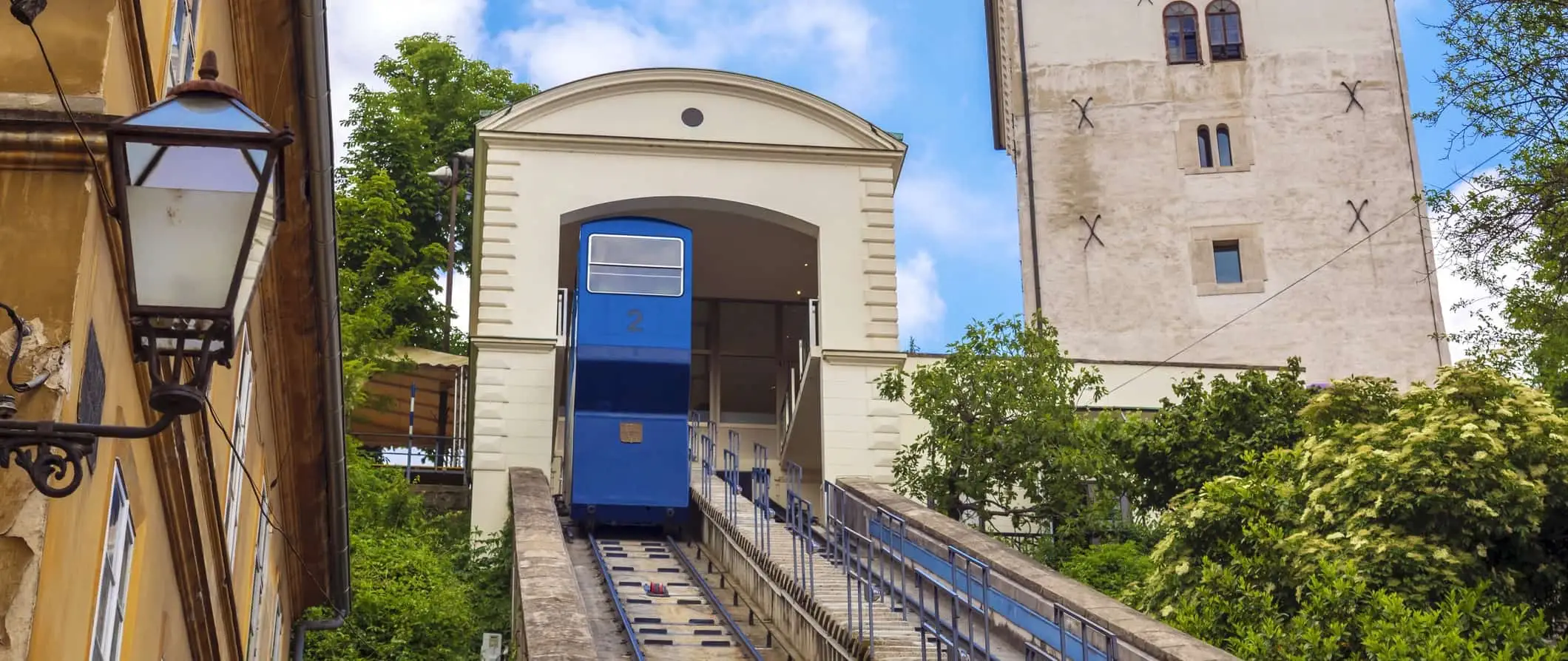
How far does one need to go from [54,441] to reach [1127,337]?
33145mm

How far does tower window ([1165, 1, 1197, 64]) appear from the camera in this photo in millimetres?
38656

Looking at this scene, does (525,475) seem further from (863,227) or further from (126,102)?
(126,102)

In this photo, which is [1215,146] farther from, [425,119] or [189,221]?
[189,221]

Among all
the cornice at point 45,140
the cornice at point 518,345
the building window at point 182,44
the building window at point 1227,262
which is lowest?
the cornice at point 45,140

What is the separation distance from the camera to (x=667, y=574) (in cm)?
1934

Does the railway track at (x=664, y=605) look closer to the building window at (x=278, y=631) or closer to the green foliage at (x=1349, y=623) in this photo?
the building window at (x=278, y=631)

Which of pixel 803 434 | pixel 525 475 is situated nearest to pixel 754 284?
pixel 803 434

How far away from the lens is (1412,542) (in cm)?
1286

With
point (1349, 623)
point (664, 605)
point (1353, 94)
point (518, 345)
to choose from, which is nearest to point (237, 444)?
point (1349, 623)

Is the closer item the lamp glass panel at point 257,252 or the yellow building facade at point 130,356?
the lamp glass panel at point 257,252

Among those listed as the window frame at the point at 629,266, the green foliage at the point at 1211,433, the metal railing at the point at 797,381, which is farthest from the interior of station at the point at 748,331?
the green foliage at the point at 1211,433

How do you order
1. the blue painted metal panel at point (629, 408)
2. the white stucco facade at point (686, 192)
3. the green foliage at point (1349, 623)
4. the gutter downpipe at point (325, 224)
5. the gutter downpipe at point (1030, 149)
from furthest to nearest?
1. the gutter downpipe at point (1030, 149)
2. the white stucco facade at point (686, 192)
3. the blue painted metal panel at point (629, 408)
4. the green foliage at point (1349, 623)
5. the gutter downpipe at point (325, 224)

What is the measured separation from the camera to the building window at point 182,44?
6906mm

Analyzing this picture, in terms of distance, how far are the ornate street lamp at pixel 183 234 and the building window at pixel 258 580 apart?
6628 mm
